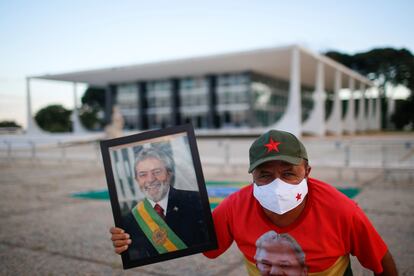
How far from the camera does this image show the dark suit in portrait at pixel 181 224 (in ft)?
6.22

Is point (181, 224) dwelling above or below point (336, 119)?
above

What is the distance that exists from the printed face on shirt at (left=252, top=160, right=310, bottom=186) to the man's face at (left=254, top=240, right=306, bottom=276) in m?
0.30

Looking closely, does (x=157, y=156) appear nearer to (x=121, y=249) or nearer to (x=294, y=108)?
(x=121, y=249)

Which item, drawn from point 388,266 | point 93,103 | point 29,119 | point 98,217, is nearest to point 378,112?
point 93,103

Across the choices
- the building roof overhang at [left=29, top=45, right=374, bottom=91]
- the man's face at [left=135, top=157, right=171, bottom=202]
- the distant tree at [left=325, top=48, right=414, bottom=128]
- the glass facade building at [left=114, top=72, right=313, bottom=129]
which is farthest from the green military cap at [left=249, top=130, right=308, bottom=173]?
the distant tree at [left=325, top=48, right=414, bottom=128]

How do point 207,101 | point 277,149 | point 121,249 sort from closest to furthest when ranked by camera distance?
point 277,149, point 121,249, point 207,101

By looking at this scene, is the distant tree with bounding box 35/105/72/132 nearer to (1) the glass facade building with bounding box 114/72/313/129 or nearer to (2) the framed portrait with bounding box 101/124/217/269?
(1) the glass facade building with bounding box 114/72/313/129

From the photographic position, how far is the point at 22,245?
13.8 ft

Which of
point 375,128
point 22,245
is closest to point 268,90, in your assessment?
point 375,128

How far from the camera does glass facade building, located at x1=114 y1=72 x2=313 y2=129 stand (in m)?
41.6

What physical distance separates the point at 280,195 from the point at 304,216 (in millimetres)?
170

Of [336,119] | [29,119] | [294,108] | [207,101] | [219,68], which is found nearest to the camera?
[294,108]

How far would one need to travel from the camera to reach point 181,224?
1.92 metres

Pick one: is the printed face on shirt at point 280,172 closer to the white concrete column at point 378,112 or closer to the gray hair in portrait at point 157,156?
the gray hair in portrait at point 157,156
